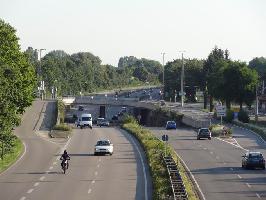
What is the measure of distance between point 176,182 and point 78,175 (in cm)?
1124

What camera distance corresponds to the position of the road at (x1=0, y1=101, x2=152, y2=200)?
37531mm

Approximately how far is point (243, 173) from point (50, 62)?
492 ft

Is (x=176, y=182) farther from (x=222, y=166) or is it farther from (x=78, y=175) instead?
(x=222, y=166)

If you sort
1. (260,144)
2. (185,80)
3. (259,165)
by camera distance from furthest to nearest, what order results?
(185,80), (260,144), (259,165)

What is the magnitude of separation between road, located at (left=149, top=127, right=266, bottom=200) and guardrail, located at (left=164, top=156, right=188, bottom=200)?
4.62 ft

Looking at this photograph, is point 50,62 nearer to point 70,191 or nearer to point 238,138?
point 238,138

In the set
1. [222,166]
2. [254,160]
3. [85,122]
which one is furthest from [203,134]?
[254,160]

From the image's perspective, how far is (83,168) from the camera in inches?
2023

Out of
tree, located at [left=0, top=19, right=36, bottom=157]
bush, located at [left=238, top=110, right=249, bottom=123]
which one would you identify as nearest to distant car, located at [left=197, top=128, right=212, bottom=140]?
tree, located at [left=0, top=19, right=36, bottom=157]

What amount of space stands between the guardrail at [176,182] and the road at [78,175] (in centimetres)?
138

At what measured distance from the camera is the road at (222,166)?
37969mm

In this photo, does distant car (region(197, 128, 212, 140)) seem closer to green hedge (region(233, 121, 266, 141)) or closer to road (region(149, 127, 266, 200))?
road (region(149, 127, 266, 200))

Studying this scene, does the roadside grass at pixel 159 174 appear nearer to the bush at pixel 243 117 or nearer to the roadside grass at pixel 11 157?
the roadside grass at pixel 11 157

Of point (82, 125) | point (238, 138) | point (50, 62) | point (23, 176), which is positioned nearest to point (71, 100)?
point (50, 62)
